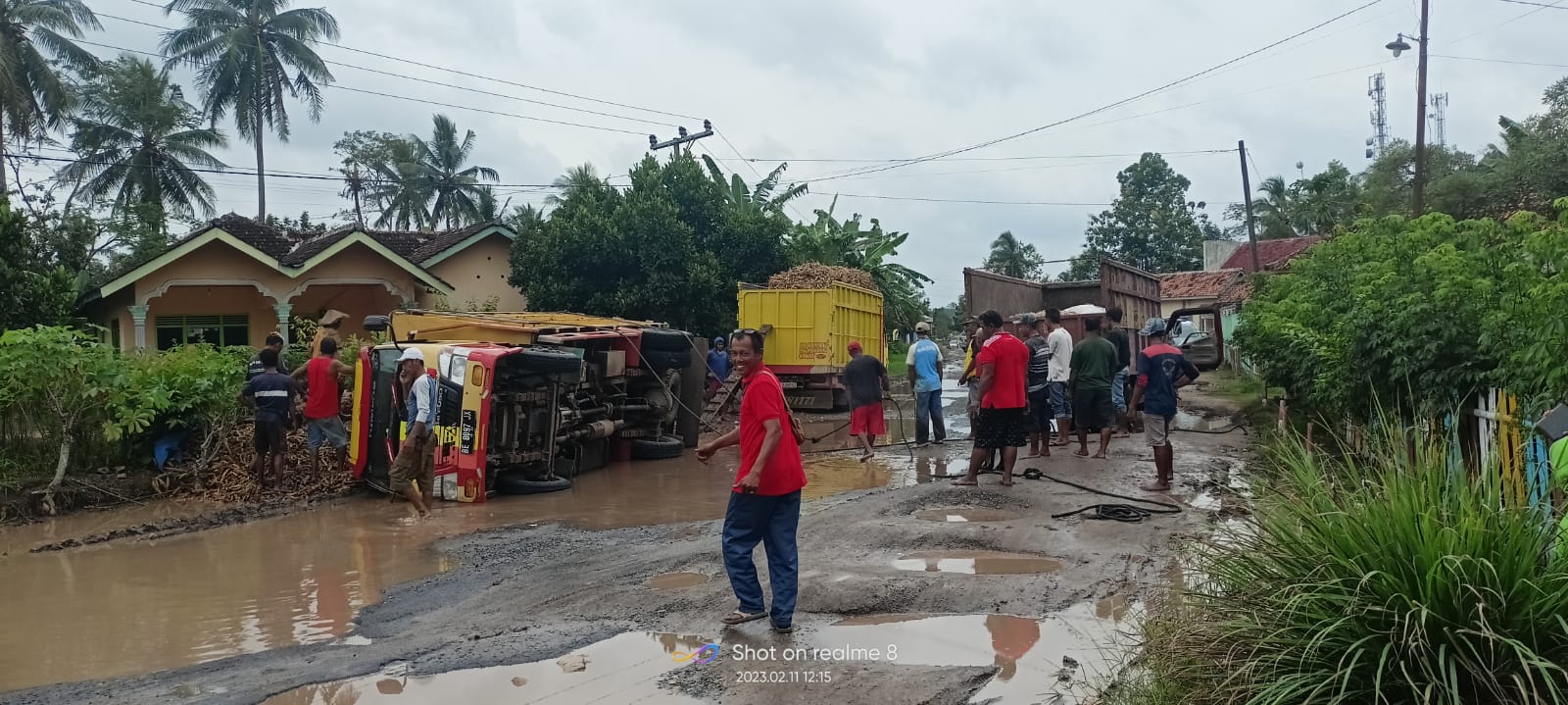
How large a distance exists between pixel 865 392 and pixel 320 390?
593cm

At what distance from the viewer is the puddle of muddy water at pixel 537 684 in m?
4.76

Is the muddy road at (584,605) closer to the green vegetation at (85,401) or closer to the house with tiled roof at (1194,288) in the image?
the green vegetation at (85,401)

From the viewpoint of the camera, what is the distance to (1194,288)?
46.0 meters

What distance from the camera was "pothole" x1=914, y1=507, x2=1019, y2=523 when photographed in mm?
8344

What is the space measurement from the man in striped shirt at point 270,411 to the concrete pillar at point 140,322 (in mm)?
11456

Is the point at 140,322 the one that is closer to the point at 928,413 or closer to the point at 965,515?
the point at 928,413

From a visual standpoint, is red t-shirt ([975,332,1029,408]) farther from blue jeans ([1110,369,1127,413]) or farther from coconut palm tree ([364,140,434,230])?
coconut palm tree ([364,140,434,230])

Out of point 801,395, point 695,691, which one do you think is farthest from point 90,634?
point 801,395

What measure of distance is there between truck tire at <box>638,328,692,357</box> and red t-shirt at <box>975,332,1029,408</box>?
5502 mm

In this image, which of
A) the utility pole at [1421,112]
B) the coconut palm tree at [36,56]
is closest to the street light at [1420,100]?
the utility pole at [1421,112]

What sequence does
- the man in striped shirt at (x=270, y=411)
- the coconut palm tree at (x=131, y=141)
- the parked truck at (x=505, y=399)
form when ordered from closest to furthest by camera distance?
the parked truck at (x=505, y=399) → the man in striped shirt at (x=270, y=411) → the coconut palm tree at (x=131, y=141)

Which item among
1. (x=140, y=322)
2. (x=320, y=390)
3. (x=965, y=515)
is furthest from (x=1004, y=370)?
(x=140, y=322)

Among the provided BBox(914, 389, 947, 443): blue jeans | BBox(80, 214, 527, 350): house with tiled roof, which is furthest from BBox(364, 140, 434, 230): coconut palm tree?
BBox(914, 389, 947, 443): blue jeans

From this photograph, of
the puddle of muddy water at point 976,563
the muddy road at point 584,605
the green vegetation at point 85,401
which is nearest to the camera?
the muddy road at point 584,605
